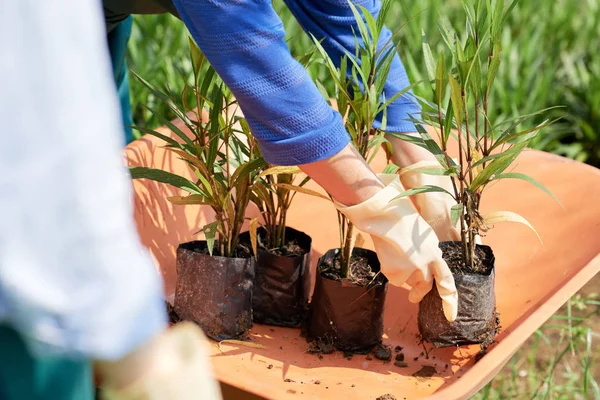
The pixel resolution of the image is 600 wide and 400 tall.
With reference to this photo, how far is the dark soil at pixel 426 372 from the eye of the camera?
1.43m

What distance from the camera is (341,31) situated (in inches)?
59.1

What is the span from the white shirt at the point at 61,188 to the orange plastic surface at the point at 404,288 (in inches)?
22.9

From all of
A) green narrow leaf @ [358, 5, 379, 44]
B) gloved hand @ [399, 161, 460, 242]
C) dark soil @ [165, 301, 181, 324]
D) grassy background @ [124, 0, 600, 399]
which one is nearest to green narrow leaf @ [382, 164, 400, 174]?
gloved hand @ [399, 161, 460, 242]

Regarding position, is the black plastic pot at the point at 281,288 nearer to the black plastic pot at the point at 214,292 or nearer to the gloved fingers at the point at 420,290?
the black plastic pot at the point at 214,292

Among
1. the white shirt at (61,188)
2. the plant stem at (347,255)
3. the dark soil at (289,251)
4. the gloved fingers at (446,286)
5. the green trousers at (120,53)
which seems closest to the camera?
the white shirt at (61,188)

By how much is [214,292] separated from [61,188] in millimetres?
867

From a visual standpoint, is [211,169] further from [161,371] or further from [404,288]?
[161,371]

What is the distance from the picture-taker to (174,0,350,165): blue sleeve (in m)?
1.13

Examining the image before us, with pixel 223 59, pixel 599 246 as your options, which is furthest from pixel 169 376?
pixel 599 246

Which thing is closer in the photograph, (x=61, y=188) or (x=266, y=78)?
(x=61, y=188)

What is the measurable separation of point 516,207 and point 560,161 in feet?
0.44

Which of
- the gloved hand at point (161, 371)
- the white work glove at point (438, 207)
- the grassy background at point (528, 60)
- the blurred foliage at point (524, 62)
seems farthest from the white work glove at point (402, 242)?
the blurred foliage at point (524, 62)

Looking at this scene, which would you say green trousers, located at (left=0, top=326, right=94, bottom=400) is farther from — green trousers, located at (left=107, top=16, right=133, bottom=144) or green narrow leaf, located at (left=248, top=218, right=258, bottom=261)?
green trousers, located at (left=107, top=16, right=133, bottom=144)

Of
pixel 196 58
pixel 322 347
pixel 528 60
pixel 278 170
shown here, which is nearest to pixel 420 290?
pixel 322 347
